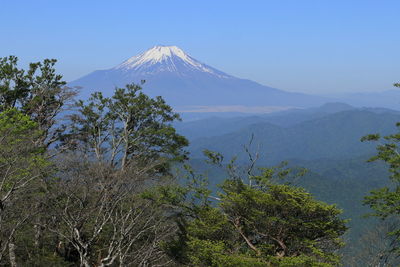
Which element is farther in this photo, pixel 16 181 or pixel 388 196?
pixel 388 196

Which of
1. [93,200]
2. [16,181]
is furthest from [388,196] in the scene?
[16,181]

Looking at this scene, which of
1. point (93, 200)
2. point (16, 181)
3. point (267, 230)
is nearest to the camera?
point (16, 181)

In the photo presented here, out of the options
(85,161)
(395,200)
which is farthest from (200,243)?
(395,200)

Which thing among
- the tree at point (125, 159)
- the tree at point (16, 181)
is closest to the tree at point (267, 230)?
the tree at point (125, 159)

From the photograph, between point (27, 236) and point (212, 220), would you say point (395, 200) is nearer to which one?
point (212, 220)

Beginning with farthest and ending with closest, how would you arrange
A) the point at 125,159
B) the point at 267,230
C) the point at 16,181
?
the point at 125,159
the point at 267,230
the point at 16,181

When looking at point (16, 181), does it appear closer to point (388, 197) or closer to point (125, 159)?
point (125, 159)

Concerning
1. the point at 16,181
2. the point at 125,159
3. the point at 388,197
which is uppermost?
the point at 16,181

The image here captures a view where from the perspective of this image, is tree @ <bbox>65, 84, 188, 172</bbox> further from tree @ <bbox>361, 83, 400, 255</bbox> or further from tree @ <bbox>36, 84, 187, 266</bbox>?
tree @ <bbox>361, 83, 400, 255</bbox>

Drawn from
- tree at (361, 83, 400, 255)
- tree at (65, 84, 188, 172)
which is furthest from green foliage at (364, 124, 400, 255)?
tree at (65, 84, 188, 172)
